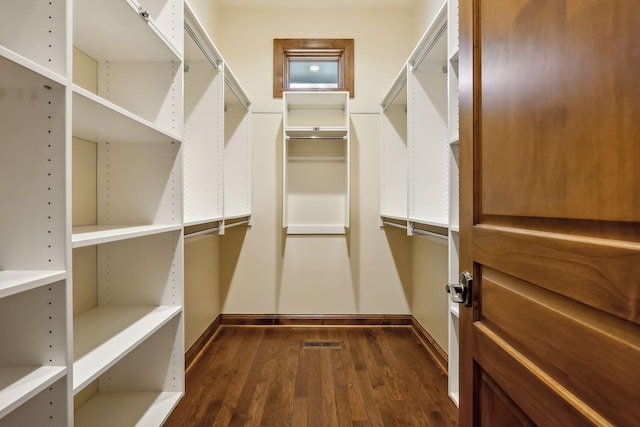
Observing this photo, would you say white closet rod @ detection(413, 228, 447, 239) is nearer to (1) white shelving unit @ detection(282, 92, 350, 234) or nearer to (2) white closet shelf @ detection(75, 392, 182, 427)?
(1) white shelving unit @ detection(282, 92, 350, 234)

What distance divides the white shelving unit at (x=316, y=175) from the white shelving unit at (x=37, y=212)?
84.8 inches

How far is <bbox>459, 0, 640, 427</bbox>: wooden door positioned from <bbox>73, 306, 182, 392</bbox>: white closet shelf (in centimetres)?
109

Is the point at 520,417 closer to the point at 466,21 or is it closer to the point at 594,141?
the point at 594,141

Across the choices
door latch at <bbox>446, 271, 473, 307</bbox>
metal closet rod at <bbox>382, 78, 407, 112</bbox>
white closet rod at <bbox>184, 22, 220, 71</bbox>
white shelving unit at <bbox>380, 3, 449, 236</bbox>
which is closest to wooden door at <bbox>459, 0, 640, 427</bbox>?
door latch at <bbox>446, 271, 473, 307</bbox>

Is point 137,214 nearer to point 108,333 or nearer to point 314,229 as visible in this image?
point 108,333

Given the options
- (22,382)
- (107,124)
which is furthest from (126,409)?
(107,124)

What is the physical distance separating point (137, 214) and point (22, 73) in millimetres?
870

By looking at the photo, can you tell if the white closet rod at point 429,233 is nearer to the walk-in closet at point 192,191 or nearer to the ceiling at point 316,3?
the walk-in closet at point 192,191

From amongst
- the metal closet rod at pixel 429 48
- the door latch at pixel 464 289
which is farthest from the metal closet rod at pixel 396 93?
the door latch at pixel 464 289

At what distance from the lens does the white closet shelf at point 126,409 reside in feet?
4.56

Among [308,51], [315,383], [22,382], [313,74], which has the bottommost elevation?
[315,383]

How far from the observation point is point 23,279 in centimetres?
75

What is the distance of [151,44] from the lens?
4.50ft

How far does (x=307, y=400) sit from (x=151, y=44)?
74.9 inches
